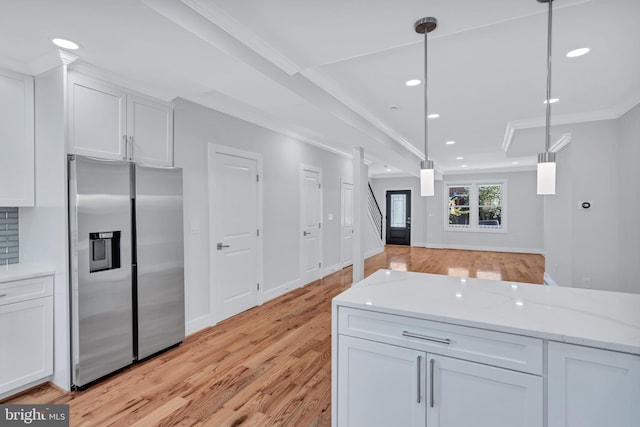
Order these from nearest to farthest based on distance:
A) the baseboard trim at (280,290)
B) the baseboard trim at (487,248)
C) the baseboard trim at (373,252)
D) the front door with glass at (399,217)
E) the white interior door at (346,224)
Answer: the baseboard trim at (280,290)
the white interior door at (346,224)
the baseboard trim at (373,252)
the baseboard trim at (487,248)
the front door with glass at (399,217)

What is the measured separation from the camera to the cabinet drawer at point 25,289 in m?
2.15

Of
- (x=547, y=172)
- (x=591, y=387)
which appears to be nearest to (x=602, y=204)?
(x=547, y=172)

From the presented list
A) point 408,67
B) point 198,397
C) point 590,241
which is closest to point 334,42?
point 408,67

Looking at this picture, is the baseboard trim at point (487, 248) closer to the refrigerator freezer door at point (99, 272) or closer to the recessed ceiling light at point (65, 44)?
the refrigerator freezer door at point (99, 272)

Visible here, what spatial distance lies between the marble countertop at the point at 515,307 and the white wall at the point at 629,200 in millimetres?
2425

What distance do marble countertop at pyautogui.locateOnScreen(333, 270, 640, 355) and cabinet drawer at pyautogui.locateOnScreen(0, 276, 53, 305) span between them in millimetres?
2203

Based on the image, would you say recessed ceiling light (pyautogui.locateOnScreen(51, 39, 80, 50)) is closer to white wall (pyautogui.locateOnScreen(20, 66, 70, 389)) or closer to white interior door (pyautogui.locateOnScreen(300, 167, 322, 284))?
white wall (pyautogui.locateOnScreen(20, 66, 70, 389))

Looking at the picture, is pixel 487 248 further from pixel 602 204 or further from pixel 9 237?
pixel 9 237

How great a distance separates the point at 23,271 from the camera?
7.46 feet

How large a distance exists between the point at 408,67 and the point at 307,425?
281 cm

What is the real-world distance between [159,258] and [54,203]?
0.87m

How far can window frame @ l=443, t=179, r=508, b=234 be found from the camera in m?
9.40

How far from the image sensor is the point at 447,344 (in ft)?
4.69

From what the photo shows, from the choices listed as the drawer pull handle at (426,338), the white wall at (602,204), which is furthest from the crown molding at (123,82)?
the white wall at (602,204)
